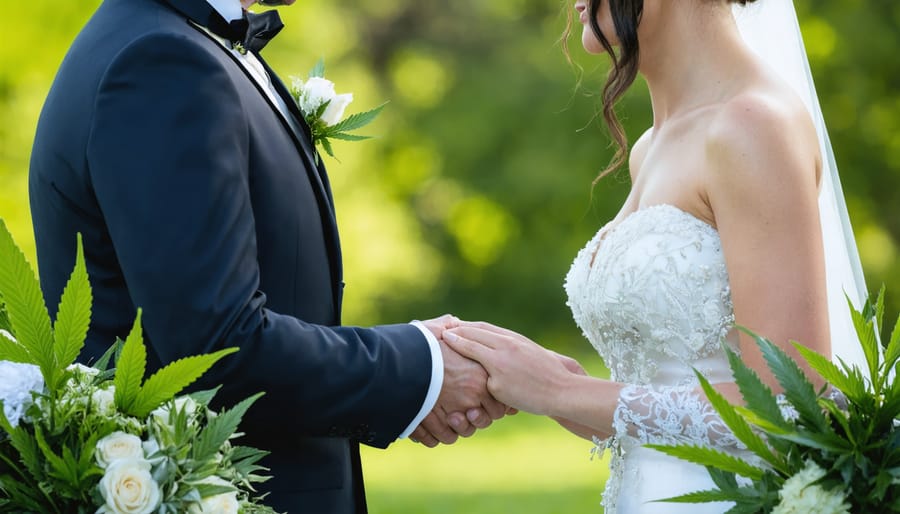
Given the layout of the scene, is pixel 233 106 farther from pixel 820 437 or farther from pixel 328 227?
pixel 820 437

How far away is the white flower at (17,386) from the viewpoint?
2.12 meters

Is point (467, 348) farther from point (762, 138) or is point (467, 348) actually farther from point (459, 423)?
point (762, 138)

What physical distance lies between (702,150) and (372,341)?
1057 millimetres

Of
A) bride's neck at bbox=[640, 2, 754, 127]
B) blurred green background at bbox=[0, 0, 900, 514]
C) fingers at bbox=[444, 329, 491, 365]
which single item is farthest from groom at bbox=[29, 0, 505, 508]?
blurred green background at bbox=[0, 0, 900, 514]

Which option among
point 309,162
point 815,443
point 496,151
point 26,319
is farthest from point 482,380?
point 496,151

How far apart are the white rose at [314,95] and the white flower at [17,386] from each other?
1439mm

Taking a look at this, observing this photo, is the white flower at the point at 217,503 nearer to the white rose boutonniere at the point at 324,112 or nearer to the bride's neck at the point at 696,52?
the white rose boutonniere at the point at 324,112

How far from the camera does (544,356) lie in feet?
11.0

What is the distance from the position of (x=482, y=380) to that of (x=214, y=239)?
1061mm

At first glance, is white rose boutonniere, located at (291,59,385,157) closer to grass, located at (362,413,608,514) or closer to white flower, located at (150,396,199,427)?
white flower, located at (150,396,199,427)

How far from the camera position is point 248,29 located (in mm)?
3018

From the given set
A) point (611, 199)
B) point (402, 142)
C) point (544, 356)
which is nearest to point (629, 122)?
point (611, 199)

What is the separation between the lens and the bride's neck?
3355 millimetres

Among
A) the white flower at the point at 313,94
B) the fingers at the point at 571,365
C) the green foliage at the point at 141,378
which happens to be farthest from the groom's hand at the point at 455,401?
the green foliage at the point at 141,378
